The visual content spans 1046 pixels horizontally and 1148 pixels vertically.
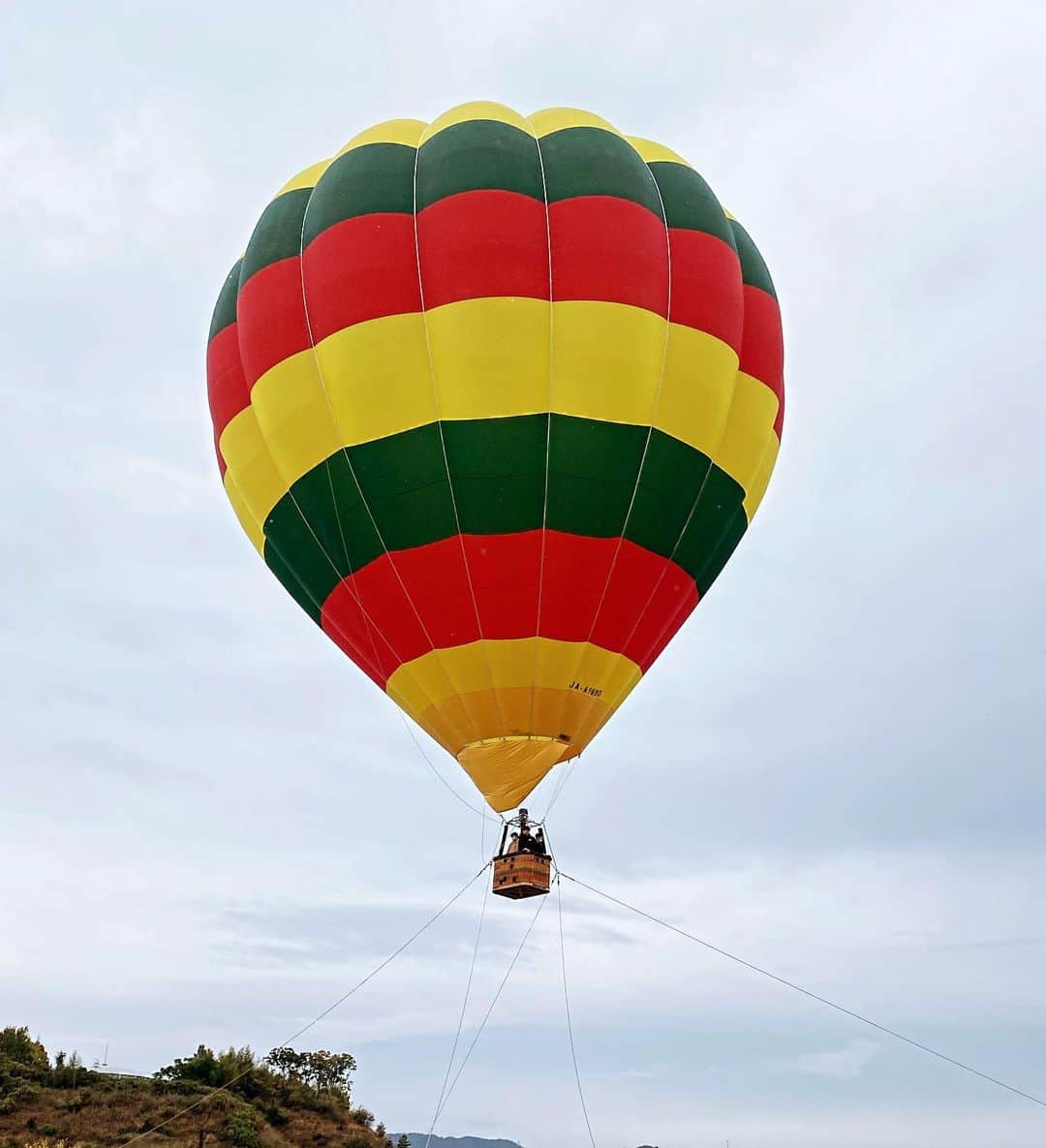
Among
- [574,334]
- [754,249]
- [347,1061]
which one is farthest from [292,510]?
[347,1061]

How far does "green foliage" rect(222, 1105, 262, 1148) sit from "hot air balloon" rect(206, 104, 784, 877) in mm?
9411

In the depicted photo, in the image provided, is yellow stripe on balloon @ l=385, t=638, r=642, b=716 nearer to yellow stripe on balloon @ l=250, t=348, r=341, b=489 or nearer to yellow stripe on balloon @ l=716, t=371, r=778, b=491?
yellow stripe on balloon @ l=250, t=348, r=341, b=489

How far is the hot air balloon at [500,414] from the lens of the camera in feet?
43.1

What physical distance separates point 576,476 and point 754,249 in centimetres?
468

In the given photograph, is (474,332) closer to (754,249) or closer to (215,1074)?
(754,249)

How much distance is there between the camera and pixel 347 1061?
2808 cm

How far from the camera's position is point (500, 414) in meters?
13.0

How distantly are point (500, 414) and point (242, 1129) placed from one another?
13305 millimetres

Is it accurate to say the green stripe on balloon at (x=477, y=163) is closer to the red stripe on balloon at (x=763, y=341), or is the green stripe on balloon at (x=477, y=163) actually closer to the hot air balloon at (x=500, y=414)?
the hot air balloon at (x=500, y=414)

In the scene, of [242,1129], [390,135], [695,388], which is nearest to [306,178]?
[390,135]

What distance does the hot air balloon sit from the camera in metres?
13.1

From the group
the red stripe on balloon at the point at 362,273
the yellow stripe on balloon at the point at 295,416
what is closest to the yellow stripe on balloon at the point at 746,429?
the red stripe on balloon at the point at 362,273

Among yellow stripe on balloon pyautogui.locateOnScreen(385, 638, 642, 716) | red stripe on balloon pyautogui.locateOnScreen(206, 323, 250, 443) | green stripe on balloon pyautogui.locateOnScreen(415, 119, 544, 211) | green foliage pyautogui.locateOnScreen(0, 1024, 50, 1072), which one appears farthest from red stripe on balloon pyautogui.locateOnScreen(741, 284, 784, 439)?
green foliage pyautogui.locateOnScreen(0, 1024, 50, 1072)

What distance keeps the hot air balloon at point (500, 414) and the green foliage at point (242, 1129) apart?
9.41 metres
